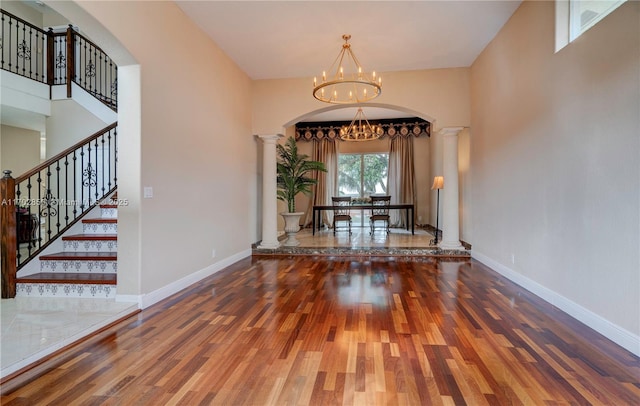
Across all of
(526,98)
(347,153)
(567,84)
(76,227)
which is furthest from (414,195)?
(76,227)

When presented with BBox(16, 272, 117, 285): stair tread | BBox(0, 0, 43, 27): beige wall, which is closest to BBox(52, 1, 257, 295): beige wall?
BBox(16, 272, 117, 285): stair tread

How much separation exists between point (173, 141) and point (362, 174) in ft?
23.4

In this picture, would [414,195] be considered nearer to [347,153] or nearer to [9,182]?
[347,153]

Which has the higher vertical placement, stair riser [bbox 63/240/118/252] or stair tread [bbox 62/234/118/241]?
stair tread [bbox 62/234/118/241]

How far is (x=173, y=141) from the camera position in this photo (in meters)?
3.53

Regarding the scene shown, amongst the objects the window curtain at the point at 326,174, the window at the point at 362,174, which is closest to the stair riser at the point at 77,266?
the window curtain at the point at 326,174

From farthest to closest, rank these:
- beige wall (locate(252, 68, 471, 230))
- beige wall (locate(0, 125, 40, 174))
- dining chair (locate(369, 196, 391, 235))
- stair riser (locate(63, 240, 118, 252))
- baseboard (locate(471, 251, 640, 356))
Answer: dining chair (locate(369, 196, 391, 235)) < beige wall (locate(0, 125, 40, 174)) < beige wall (locate(252, 68, 471, 230)) < stair riser (locate(63, 240, 118, 252)) < baseboard (locate(471, 251, 640, 356))

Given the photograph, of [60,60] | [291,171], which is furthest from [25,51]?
[291,171]

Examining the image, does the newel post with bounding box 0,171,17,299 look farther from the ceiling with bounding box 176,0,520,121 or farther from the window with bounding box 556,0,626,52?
the window with bounding box 556,0,626,52

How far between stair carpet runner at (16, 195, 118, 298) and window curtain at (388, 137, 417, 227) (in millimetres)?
7352

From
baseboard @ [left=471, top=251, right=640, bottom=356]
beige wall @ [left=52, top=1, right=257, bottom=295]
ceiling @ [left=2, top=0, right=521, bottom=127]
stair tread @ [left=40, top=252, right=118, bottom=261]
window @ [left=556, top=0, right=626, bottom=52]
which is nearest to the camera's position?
baseboard @ [left=471, top=251, right=640, bottom=356]

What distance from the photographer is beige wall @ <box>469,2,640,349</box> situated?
7.06 feet

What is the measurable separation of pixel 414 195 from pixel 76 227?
26.6 feet

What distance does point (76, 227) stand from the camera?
4.00m
